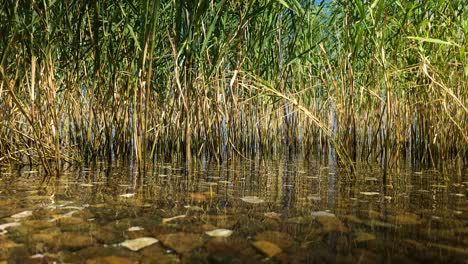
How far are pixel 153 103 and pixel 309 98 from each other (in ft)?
9.09

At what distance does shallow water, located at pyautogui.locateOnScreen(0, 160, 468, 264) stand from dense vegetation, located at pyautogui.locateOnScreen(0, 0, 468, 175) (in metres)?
0.42

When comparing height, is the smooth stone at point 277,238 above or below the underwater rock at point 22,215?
below

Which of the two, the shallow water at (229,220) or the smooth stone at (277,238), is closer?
the shallow water at (229,220)

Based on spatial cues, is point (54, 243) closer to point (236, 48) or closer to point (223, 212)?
point (223, 212)

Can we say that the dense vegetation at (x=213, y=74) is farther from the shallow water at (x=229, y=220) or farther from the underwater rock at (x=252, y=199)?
the underwater rock at (x=252, y=199)

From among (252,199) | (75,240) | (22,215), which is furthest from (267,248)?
(22,215)

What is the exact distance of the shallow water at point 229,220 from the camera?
1.41 metres

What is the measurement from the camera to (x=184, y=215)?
1.93m

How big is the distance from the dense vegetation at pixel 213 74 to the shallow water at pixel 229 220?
419 mm

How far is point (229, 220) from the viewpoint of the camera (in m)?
1.87

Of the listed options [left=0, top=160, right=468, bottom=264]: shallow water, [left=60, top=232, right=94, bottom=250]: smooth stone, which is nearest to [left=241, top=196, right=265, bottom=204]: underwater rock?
[left=0, top=160, right=468, bottom=264]: shallow water

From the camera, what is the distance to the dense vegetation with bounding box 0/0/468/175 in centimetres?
308

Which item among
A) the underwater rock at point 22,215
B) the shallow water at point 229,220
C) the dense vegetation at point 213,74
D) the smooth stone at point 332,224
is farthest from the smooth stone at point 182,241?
the dense vegetation at point 213,74

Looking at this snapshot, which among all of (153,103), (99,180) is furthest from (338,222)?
(153,103)
